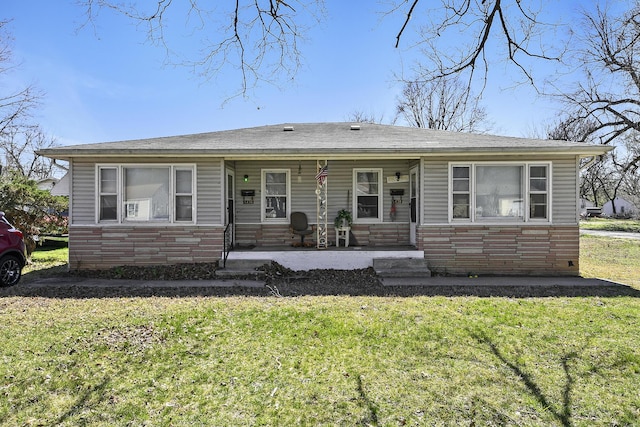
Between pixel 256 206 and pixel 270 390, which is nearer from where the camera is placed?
pixel 270 390

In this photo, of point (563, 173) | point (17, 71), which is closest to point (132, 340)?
point (563, 173)

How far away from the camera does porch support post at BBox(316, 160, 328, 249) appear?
937 cm

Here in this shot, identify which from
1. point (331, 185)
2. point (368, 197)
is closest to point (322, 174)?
point (331, 185)

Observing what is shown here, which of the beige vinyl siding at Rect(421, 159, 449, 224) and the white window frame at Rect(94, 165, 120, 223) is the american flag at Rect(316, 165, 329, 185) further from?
the white window frame at Rect(94, 165, 120, 223)

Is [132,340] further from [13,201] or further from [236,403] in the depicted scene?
[13,201]

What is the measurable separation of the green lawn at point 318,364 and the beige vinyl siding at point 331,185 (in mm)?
4661

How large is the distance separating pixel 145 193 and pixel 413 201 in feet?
21.1

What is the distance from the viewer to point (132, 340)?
4449mm

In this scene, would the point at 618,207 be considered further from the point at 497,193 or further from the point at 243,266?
the point at 243,266

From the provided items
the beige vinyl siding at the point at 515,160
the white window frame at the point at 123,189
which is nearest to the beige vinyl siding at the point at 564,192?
the beige vinyl siding at the point at 515,160

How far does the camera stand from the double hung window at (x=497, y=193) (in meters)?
8.86

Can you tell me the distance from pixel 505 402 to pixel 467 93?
11.0ft

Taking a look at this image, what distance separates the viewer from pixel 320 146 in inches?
343

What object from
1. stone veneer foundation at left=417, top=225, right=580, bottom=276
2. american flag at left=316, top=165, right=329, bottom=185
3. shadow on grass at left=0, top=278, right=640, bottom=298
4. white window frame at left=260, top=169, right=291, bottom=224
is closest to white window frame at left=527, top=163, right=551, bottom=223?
stone veneer foundation at left=417, top=225, right=580, bottom=276
